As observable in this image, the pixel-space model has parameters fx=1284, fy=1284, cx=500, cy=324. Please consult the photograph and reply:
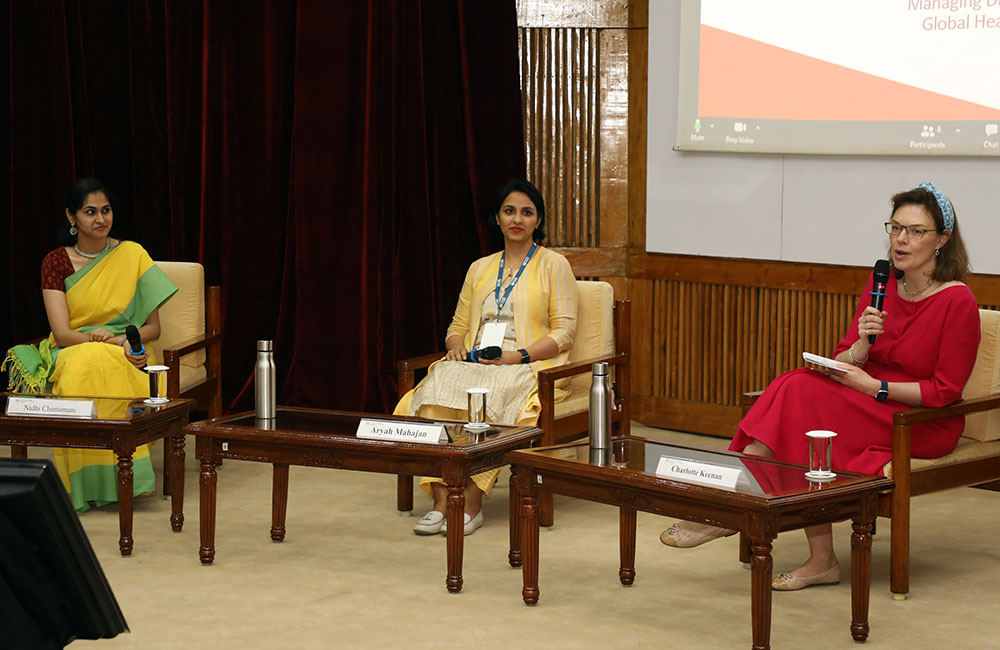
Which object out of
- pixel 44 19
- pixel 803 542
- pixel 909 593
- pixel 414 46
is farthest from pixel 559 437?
pixel 44 19

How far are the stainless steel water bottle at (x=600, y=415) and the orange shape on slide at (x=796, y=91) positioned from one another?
2.29 meters

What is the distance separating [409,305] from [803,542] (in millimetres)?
2459

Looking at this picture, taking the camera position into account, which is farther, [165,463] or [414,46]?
[414,46]

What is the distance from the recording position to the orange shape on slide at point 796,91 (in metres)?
5.19

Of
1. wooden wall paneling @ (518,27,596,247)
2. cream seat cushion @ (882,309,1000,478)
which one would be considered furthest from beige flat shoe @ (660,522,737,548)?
wooden wall paneling @ (518,27,596,247)

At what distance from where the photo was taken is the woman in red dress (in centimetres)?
386

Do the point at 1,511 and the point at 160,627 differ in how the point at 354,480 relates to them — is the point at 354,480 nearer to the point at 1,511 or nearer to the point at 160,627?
the point at 160,627

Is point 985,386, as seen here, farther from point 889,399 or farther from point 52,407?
point 52,407

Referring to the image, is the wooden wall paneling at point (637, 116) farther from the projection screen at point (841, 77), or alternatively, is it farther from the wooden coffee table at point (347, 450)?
the wooden coffee table at point (347, 450)

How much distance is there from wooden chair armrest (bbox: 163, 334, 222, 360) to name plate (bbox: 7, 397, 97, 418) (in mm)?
588

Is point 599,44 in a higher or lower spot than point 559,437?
higher

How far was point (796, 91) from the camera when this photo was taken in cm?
552

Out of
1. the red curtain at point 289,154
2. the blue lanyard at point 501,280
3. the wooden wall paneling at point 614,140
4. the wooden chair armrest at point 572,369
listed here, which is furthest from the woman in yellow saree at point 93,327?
the wooden wall paneling at point 614,140

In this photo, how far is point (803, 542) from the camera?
432cm
